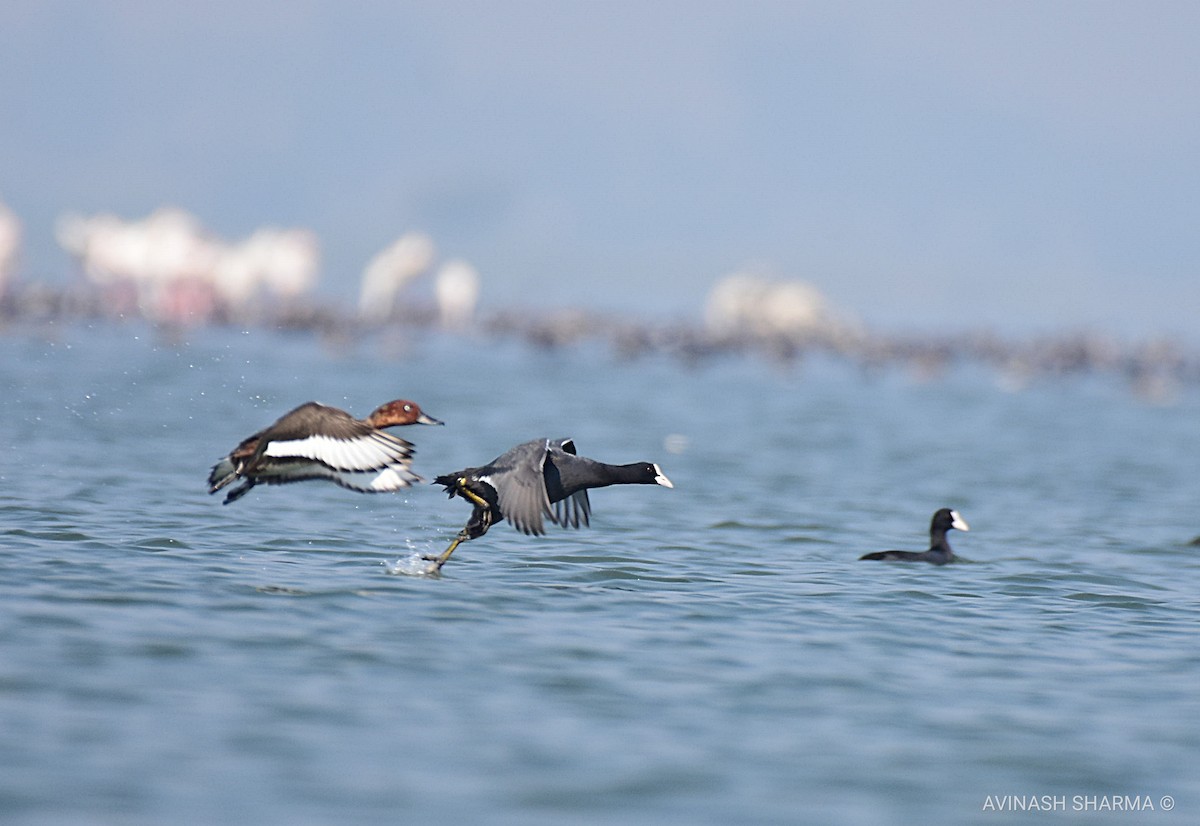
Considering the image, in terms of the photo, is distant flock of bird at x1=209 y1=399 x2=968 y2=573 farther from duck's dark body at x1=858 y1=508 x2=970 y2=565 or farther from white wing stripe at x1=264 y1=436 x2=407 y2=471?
duck's dark body at x1=858 y1=508 x2=970 y2=565

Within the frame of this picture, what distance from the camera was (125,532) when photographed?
51.1 feet

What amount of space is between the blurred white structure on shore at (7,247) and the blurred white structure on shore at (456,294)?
14.7 meters

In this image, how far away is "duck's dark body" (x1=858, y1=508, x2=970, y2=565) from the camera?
16359 mm

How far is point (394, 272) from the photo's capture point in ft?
189

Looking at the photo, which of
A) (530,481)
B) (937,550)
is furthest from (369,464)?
(937,550)

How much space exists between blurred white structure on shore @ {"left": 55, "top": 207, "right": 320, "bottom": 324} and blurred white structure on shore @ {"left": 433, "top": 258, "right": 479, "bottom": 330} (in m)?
4.81

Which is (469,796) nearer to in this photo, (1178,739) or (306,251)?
(1178,739)

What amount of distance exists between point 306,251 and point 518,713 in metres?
51.1

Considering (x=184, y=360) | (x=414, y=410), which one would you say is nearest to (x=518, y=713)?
(x=414, y=410)

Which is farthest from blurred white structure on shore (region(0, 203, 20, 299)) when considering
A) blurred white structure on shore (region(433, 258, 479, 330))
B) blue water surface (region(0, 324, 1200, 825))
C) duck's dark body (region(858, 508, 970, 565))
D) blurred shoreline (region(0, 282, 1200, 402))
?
duck's dark body (region(858, 508, 970, 565))

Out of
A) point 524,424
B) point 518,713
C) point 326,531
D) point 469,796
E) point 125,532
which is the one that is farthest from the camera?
point 524,424

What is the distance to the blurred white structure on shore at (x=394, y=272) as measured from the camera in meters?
57.4

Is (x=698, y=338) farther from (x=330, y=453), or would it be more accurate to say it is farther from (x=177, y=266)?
(x=330, y=453)

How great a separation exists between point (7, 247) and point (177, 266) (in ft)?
16.6
